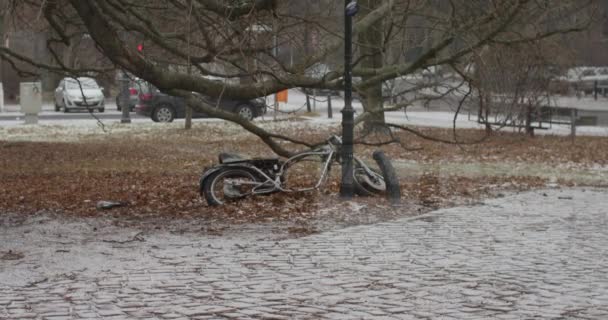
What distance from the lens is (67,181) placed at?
15.5 metres

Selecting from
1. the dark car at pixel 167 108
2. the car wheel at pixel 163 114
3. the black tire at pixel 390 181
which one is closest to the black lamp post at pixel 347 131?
the black tire at pixel 390 181

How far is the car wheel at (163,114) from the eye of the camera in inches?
1390

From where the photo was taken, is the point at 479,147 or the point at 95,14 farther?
the point at 479,147

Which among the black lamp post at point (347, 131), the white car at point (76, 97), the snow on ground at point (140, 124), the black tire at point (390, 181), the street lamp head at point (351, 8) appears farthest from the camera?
the white car at point (76, 97)

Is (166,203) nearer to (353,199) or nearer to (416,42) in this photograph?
(353,199)

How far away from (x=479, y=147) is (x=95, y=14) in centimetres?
1292

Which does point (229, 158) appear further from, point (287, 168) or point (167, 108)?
point (167, 108)

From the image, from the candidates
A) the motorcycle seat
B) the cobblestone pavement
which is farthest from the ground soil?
the cobblestone pavement

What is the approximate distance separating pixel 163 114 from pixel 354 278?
92.1 ft

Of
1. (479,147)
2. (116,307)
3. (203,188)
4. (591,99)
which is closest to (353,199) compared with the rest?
(203,188)

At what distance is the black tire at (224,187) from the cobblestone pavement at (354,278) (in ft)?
6.74

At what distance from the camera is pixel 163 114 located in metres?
35.4

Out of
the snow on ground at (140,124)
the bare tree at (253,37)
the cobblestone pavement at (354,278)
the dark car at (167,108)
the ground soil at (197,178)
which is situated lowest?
the cobblestone pavement at (354,278)

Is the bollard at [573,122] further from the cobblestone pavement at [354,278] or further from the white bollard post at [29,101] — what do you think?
the white bollard post at [29,101]
